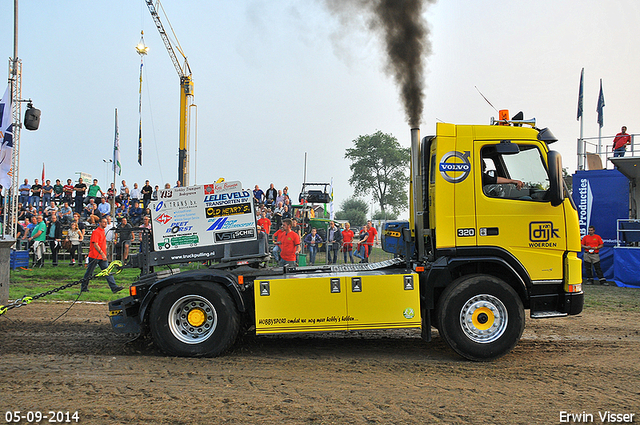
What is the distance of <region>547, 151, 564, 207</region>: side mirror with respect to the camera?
5844 mm

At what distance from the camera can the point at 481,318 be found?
237 inches

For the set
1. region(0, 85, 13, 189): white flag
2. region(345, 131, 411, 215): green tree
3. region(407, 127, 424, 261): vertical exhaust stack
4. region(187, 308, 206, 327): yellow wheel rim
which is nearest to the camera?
region(187, 308, 206, 327): yellow wheel rim

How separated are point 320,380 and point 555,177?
3801 mm

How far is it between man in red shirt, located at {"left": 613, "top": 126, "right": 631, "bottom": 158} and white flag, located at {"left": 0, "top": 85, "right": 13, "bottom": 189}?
1825cm

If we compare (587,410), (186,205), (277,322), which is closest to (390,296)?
(277,322)

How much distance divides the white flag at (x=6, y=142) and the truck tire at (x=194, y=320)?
8.15 metres

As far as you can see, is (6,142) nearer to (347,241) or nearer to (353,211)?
(347,241)

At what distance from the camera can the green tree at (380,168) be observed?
59.2 m

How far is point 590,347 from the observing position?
678 centimetres

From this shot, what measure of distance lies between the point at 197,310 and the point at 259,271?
97 cm

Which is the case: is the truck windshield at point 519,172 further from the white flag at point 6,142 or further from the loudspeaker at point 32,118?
the white flag at point 6,142

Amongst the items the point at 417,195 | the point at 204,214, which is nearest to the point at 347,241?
the point at 417,195

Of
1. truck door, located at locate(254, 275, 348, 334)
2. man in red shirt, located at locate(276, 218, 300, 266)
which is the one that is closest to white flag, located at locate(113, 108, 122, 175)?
man in red shirt, located at locate(276, 218, 300, 266)

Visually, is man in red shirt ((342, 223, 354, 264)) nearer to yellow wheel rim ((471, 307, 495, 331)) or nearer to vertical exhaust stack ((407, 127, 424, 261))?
vertical exhaust stack ((407, 127, 424, 261))
